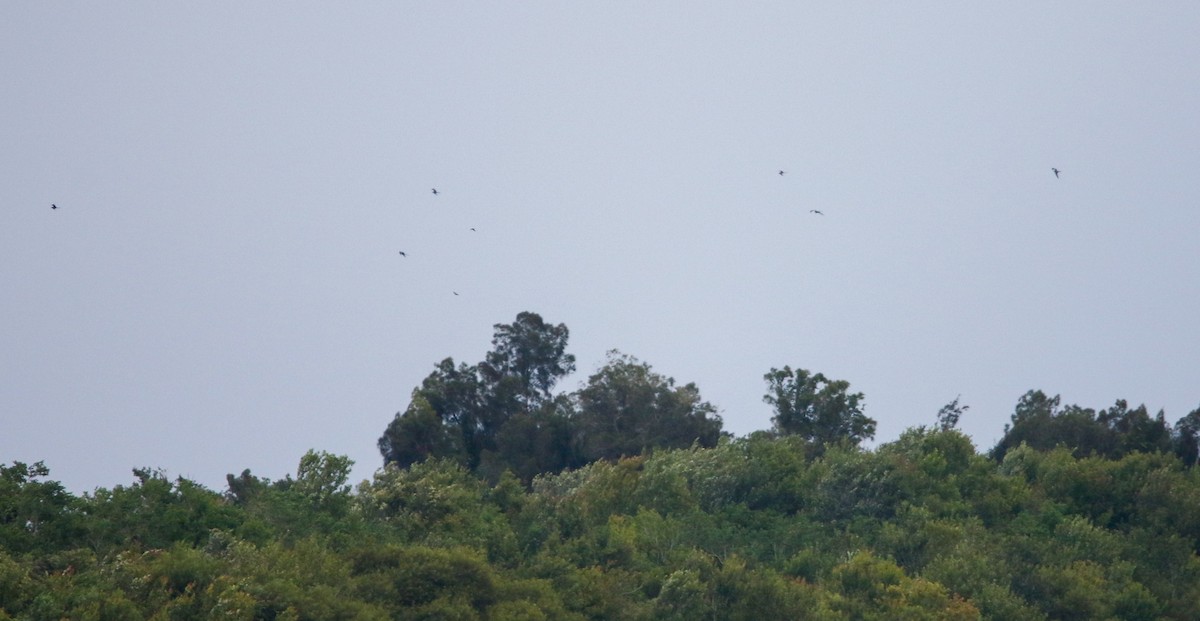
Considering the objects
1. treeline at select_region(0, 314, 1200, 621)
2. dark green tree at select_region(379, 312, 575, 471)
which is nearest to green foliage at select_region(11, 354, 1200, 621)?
treeline at select_region(0, 314, 1200, 621)

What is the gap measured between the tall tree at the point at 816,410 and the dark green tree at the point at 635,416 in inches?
143

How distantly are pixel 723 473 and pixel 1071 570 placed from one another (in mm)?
15070

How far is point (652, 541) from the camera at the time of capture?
5334 cm

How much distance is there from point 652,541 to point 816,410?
2975cm

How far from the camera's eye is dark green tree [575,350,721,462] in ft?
266

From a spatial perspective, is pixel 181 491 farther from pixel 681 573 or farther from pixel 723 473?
pixel 723 473

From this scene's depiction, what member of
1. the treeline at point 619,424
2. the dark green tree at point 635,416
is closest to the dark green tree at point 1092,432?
the treeline at point 619,424

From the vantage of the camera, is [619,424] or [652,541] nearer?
[652,541]

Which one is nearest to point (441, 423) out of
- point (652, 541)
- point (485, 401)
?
point (485, 401)

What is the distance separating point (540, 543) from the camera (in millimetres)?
52125

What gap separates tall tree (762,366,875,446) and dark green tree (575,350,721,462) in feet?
11.9

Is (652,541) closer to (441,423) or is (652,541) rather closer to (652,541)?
(652,541)

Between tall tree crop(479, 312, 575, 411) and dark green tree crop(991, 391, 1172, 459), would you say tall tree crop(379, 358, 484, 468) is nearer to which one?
tall tree crop(479, 312, 575, 411)

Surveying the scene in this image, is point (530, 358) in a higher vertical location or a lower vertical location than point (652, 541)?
higher
